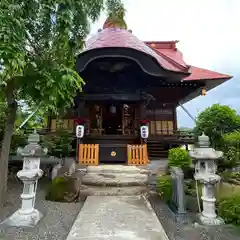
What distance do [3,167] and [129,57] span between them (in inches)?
259

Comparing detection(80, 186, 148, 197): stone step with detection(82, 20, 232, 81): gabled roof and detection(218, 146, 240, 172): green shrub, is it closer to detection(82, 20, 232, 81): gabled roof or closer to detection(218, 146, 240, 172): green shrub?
detection(218, 146, 240, 172): green shrub

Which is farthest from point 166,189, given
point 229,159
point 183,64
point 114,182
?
point 183,64

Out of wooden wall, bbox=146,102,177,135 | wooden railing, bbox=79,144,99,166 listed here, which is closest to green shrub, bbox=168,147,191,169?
wooden railing, bbox=79,144,99,166

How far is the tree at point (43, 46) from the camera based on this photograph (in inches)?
115

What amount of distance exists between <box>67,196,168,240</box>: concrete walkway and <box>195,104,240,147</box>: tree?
3049 mm

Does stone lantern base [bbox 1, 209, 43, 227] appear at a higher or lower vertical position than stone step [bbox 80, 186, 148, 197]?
lower

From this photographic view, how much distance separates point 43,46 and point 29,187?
8.99 feet

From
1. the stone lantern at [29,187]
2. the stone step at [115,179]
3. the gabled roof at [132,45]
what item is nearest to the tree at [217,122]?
the stone step at [115,179]

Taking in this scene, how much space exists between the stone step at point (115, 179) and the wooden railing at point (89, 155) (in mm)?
1471

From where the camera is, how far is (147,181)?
587 cm

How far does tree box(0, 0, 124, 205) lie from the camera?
9.56 ft

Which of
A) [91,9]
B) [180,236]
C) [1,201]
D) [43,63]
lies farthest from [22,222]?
[91,9]

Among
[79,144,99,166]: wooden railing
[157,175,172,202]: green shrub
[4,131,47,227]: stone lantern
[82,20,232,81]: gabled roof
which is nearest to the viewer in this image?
[4,131,47,227]: stone lantern

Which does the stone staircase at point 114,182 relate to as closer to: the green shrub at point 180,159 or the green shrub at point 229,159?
the green shrub at point 180,159
